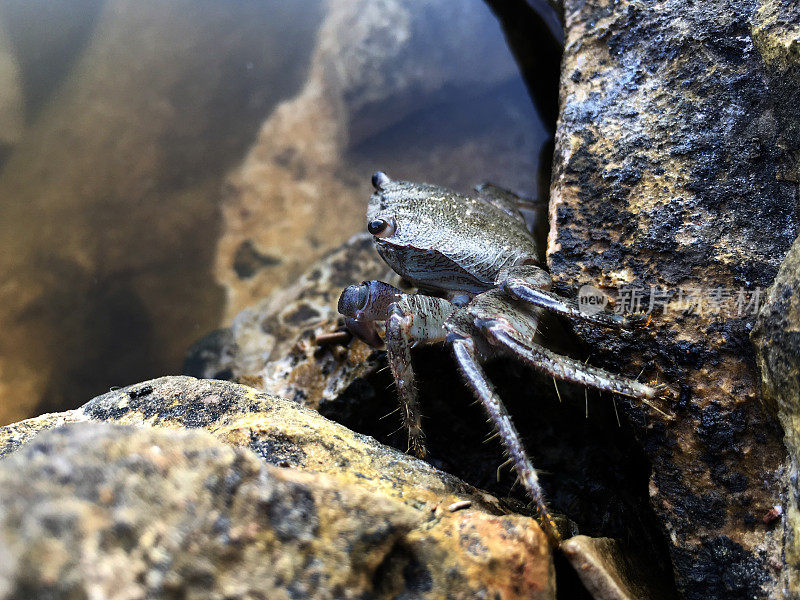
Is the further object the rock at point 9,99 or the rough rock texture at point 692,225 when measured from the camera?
the rock at point 9,99

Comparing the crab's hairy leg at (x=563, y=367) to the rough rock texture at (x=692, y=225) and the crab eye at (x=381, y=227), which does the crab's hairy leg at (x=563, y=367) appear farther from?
the crab eye at (x=381, y=227)

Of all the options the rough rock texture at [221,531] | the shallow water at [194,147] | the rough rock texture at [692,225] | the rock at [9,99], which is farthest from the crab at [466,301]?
the rock at [9,99]

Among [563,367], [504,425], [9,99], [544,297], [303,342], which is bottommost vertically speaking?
[303,342]

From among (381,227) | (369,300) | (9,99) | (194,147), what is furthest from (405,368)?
(9,99)

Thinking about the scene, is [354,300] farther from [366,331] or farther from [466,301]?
[466,301]

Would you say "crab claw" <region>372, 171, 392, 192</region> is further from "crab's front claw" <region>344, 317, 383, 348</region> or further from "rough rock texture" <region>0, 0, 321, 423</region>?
"rough rock texture" <region>0, 0, 321, 423</region>

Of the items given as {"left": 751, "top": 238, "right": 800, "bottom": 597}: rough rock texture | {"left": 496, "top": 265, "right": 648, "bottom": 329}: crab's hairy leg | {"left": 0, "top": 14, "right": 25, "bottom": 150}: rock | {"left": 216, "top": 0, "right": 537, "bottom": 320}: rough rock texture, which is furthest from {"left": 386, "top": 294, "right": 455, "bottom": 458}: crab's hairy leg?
{"left": 0, "top": 14, "right": 25, "bottom": 150}: rock

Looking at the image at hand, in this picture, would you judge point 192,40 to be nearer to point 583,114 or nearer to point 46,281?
point 46,281
